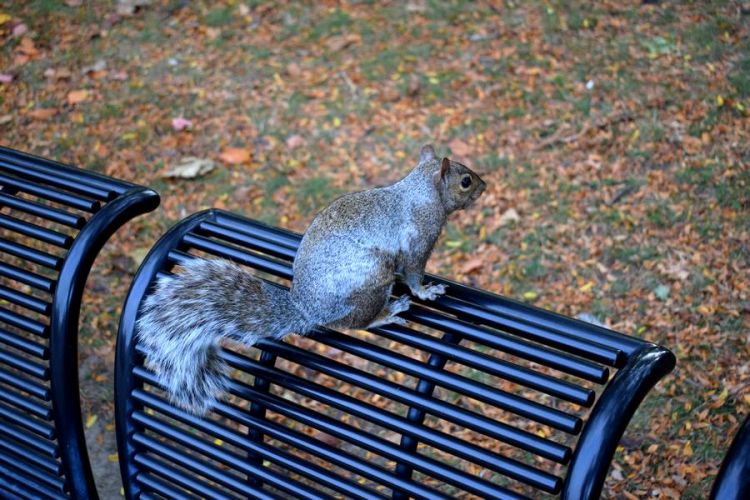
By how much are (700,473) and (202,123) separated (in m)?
2.76

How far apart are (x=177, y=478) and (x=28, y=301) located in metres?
0.46

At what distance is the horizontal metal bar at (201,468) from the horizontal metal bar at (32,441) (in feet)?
0.71

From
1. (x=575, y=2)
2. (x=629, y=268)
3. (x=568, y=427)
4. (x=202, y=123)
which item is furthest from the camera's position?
(x=575, y=2)

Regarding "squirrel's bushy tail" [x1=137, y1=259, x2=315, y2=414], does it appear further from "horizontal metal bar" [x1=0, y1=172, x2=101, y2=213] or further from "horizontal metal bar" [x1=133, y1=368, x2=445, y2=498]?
"horizontal metal bar" [x1=0, y1=172, x2=101, y2=213]

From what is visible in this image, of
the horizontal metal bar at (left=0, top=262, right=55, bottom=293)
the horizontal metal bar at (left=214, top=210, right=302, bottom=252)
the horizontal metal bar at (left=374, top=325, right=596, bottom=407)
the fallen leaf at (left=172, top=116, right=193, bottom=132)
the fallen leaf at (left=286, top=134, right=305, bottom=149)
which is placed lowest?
the fallen leaf at (left=286, top=134, right=305, bottom=149)

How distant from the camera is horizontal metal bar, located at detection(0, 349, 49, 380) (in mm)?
1676

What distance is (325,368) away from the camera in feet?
4.89

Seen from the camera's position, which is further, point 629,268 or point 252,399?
point 629,268

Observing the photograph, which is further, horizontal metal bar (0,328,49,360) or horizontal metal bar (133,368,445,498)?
horizontal metal bar (0,328,49,360)

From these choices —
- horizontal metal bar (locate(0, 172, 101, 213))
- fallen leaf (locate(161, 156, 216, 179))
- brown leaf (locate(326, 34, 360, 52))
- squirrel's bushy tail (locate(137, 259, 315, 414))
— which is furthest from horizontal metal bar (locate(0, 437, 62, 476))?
brown leaf (locate(326, 34, 360, 52))

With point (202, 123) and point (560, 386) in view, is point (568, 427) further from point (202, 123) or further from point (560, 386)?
point (202, 123)

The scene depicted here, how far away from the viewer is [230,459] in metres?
1.54

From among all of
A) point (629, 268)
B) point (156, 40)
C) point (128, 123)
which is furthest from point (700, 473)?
point (156, 40)

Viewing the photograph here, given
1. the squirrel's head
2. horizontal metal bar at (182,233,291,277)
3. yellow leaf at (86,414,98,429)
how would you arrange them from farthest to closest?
yellow leaf at (86,414,98,429) → the squirrel's head → horizontal metal bar at (182,233,291,277)
